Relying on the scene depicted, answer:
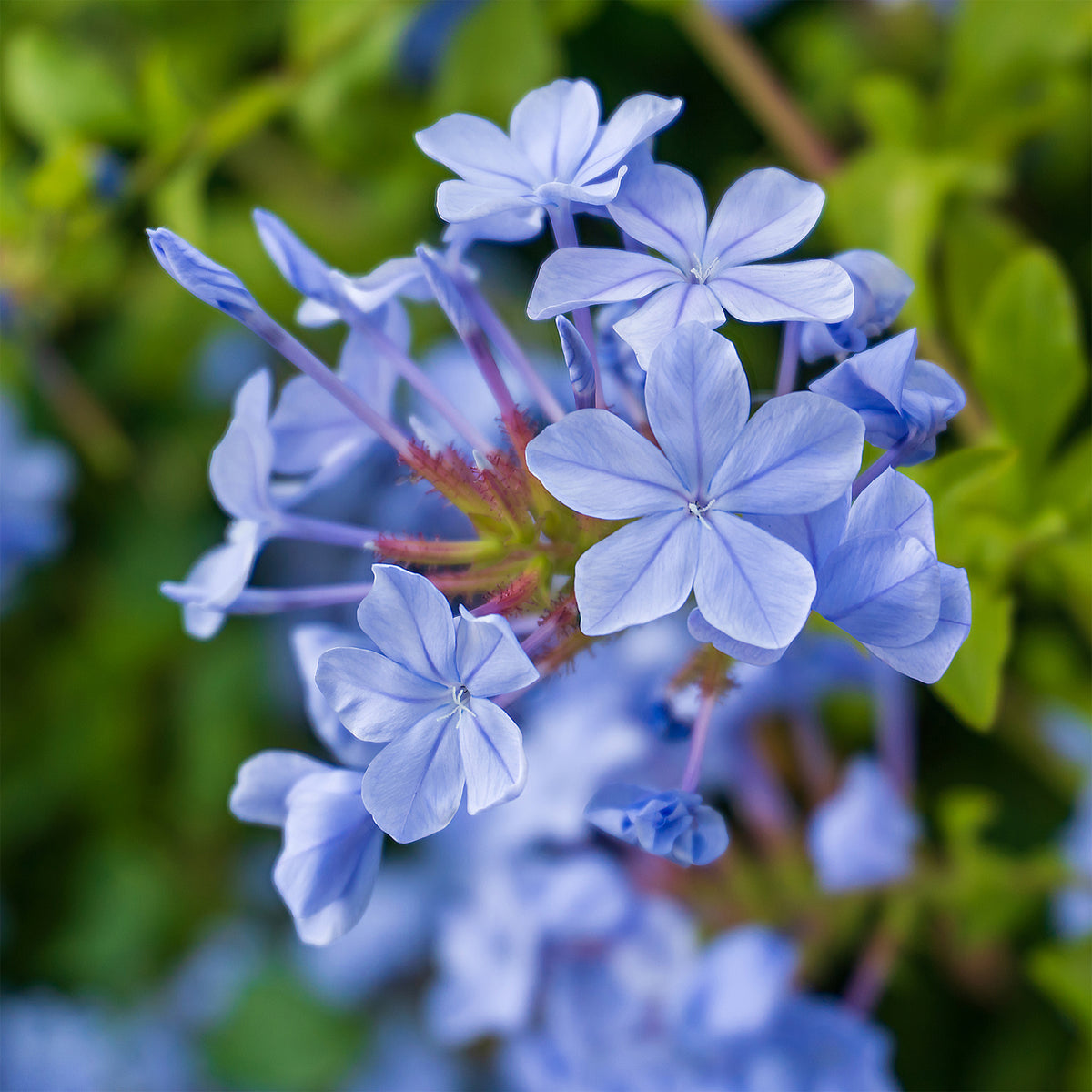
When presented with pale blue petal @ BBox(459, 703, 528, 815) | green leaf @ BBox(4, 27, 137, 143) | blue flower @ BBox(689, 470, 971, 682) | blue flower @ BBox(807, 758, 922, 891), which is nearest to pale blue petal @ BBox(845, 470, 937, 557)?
blue flower @ BBox(689, 470, 971, 682)

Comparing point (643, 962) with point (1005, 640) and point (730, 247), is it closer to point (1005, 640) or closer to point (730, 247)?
point (1005, 640)

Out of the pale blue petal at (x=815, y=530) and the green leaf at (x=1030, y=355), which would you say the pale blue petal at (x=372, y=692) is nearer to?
the pale blue petal at (x=815, y=530)

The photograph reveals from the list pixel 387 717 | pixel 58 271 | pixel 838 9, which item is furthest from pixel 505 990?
pixel 838 9

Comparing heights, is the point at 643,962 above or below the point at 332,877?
below

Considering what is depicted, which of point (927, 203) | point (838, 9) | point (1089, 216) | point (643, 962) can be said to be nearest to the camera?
point (927, 203)

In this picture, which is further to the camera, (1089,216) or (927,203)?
(1089,216)

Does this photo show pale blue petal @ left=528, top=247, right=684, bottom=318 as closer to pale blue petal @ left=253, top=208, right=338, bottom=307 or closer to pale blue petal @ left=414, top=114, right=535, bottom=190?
pale blue petal @ left=414, top=114, right=535, bottom=190

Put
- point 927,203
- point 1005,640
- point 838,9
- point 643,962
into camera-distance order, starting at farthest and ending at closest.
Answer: point 838,9, point 643,962, point 927,203, point 1005,640
